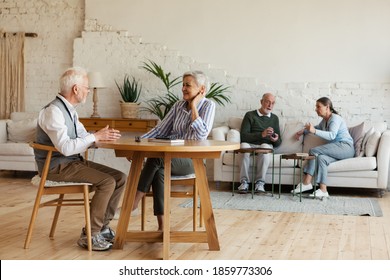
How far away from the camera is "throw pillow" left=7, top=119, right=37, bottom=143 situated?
8.76m

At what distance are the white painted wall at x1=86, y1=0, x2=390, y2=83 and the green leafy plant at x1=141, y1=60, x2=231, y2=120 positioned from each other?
32 cm

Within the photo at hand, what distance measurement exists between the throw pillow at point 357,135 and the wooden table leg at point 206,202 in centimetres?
356

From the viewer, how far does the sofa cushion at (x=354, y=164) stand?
23.9 feet

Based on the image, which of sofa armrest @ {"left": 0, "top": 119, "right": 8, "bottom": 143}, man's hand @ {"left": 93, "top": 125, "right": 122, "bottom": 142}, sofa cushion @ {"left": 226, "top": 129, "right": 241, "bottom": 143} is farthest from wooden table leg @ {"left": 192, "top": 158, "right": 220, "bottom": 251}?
sofa armrest @ {"left": 0, "top": 119, "right": 8, "bottom": 143}

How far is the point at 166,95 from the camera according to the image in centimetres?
877

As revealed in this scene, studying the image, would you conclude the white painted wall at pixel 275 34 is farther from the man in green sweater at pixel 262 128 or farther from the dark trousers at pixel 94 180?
the dark trousers at pixel 94 180

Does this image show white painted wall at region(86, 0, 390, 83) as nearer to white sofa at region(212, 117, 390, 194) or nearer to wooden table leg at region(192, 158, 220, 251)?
white sofa at region(212, 117, 390, 194)

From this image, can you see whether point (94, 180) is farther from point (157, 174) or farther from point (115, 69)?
point (115, 69)

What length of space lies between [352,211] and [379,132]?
5.07 feet

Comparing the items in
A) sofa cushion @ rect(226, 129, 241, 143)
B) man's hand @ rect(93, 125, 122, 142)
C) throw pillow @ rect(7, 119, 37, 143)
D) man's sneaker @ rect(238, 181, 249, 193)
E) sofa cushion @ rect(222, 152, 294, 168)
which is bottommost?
man's sneaker @ rect(238, 181, 249, 193)

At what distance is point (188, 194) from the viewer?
16.6 ft

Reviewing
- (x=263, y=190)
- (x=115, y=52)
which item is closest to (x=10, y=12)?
(x=115, y=52)

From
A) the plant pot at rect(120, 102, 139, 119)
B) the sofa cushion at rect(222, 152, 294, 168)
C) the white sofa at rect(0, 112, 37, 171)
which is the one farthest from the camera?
the plant pot at rect(120, 102, 139, 119)

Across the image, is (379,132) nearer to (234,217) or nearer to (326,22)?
(326,22)
